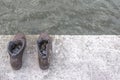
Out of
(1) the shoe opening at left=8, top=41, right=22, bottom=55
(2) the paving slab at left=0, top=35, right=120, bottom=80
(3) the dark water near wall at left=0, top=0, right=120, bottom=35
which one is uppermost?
(1) the shoe opening at left=8, top=41, right=22, bottom=55

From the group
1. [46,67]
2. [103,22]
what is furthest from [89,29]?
[46,67]

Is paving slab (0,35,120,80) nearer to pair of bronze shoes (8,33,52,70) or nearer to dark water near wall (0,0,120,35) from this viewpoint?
pair of bronze shoes (8,33,52,70)

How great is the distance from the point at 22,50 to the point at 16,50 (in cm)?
10

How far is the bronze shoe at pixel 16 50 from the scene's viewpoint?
2.45 metres

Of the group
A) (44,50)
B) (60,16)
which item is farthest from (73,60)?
(60,16)

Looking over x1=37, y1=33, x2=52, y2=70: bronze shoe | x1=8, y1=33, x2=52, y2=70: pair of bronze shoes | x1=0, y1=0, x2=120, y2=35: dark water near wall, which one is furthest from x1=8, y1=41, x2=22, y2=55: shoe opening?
x1=0, y1=0, x2=120, y2=35: dark water near wall

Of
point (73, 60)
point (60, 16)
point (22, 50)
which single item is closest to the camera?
point (22, 50)

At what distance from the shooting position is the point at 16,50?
259 centimetres

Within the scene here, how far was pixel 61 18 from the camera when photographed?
372cm

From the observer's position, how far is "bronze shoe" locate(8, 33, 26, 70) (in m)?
2.45

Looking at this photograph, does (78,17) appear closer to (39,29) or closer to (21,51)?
(39,29)

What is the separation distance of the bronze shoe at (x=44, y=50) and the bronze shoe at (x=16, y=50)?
165 mm

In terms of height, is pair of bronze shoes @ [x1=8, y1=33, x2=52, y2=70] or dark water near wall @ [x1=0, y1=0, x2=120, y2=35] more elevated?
pair of bronze shoes @ [x1=8, y1=33, x2=52, y2=70]

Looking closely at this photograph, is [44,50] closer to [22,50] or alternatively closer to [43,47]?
[43,47]
